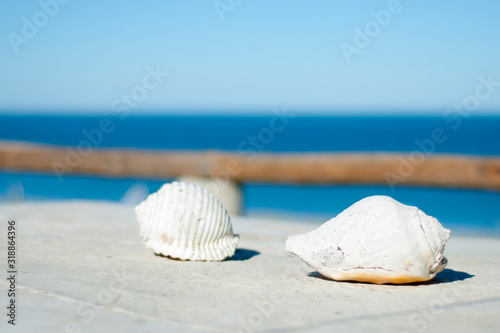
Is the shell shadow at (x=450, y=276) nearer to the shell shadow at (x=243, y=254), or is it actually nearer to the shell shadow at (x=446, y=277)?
the shell shadow at (x=446, y=277)

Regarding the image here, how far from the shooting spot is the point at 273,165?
5.96 metres

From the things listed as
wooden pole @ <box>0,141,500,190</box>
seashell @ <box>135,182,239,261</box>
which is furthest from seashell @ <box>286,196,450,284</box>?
wooden pole @ <box>0,141,500,190</box>

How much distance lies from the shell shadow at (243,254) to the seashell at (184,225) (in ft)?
0.31

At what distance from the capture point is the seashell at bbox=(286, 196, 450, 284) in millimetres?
2459

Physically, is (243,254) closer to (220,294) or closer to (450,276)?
(220,294)

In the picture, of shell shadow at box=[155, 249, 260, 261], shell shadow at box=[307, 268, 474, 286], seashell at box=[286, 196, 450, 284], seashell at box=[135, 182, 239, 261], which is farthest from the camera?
shell shadow at box=[155, 249, 260, 261]

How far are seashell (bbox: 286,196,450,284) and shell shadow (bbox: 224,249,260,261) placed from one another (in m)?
0.58

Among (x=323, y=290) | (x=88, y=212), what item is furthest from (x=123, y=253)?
(x=88, y=212)

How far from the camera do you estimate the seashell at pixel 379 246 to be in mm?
2459

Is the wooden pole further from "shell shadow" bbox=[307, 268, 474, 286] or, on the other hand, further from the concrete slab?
"shell shadow" bbox=[307, 268, 474, 286]

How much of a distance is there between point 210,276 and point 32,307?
87 cm

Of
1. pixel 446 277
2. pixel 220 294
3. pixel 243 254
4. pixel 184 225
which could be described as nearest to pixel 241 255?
pixel 243 254

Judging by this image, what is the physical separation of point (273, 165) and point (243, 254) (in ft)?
9.02

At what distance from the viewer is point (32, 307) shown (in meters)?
1.97
